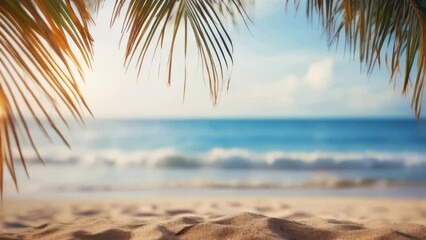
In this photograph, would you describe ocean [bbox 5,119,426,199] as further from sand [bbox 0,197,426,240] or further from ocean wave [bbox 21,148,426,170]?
sand [bbox 0,197,426,240]

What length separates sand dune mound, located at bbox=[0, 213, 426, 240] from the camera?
5.49ft

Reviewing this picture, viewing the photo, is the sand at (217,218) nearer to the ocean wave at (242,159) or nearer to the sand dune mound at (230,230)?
the sand dune mound at (230,230)

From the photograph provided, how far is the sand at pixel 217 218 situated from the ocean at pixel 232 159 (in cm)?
29

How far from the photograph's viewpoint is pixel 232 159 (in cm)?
645

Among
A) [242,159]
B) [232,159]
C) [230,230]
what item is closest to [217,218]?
[230,230]

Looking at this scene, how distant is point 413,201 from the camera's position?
3525 millimetres

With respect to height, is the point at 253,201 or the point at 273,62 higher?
the point at 273,62

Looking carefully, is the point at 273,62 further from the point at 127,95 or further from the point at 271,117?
the point at 127,95

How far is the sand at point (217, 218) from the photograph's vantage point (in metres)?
1.72

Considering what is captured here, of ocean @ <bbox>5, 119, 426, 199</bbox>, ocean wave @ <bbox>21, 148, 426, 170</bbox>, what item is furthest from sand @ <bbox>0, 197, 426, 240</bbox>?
ocean wave @ <bbox>21, 148, 426, 170</bbox>

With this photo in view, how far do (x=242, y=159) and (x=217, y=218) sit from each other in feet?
15.3

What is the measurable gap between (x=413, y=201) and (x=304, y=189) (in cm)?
102

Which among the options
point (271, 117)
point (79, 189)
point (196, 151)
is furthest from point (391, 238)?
point (196, 151)

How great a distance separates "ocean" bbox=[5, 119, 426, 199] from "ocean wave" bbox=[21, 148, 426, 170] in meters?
0.01
